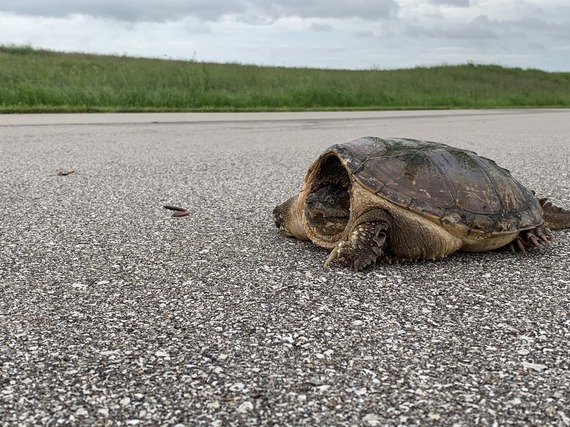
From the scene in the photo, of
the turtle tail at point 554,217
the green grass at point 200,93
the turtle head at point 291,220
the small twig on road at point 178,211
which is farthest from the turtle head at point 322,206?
the green grass at point 200,93

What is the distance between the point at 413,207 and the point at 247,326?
3.71 ft

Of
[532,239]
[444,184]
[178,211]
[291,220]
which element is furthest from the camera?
[178,211]

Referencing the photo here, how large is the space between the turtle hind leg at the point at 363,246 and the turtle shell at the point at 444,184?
177 millimetres

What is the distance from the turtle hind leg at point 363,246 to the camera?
9.65 ft

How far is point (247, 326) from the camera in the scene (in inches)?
91.7

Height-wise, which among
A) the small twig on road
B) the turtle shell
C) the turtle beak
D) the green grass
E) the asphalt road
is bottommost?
the asphalt road

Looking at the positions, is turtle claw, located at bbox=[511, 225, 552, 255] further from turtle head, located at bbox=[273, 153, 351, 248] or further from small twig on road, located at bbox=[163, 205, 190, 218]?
small twig on road, located at bbox=[163, 205, 190, 218]

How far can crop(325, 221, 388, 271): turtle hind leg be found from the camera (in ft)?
9.65

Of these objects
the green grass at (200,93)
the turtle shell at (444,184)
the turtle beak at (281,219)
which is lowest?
the turtle beak at (281,219)

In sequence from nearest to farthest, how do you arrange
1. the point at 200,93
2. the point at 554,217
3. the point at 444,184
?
the point at 444,184 < the point at 554,217 < the point at 200,93

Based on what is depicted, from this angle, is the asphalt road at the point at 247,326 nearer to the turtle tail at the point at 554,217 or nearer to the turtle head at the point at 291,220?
the turtle head at the point at 291,220

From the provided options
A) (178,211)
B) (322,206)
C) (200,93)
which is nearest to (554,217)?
(322,206)

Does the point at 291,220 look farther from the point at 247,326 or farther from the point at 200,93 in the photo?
the point at 200,93

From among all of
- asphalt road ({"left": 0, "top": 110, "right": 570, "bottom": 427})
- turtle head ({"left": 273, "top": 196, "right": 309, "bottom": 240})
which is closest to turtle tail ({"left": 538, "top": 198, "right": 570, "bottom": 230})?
asphalt road ({"left": 0, "top": 110, "right": 570, "bottom": 427})
